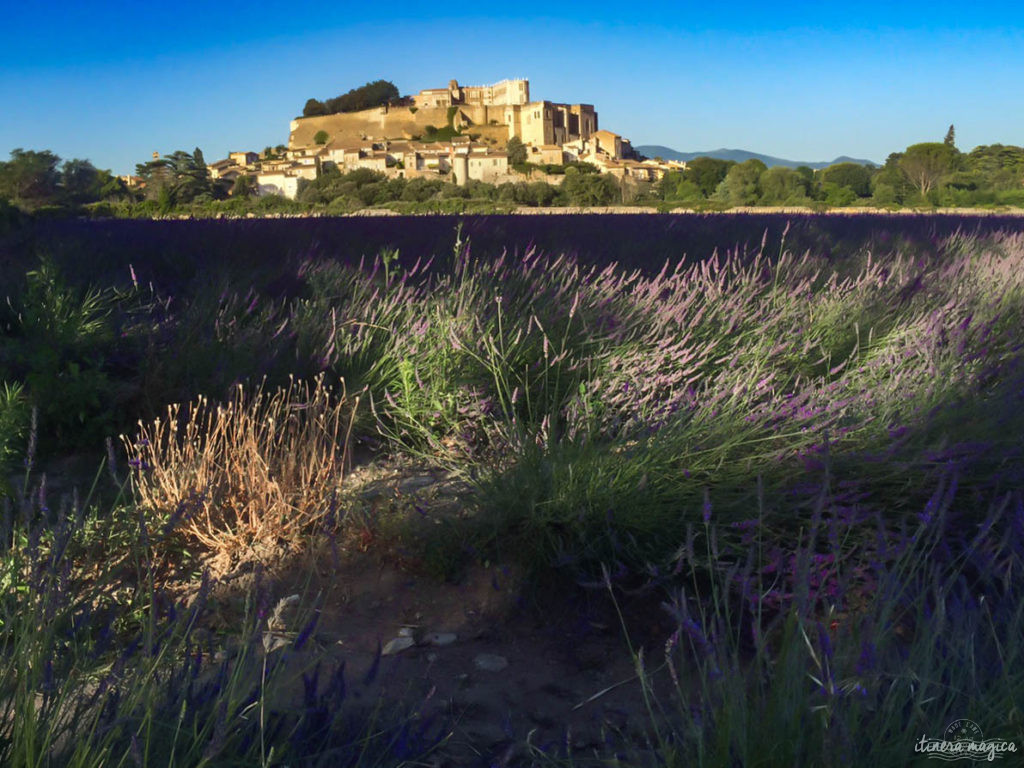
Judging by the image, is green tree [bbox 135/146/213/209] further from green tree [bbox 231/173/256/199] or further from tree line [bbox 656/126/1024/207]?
tree line [bbox 656/126/1024/207]

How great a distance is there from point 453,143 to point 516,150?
288 inches

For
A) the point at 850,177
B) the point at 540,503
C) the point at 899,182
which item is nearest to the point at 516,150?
the point at 850,177

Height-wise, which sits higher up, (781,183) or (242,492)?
(781,183)

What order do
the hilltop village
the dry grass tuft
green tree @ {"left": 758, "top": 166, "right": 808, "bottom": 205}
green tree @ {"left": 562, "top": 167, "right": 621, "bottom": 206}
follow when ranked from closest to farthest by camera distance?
the dry grass tuft < green tree @ {"left": 758, "top": 166, "right": 808, "bottom": 205} < green tree @ {"left": 562, "top": 167, "right": 621, "bottom": 206} < the hilltop village

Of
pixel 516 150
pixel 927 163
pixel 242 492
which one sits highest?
pixel 516 150

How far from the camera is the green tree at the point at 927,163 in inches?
1518

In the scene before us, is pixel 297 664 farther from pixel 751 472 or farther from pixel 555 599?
pixel 751 472

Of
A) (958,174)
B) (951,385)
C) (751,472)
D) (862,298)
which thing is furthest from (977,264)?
(958,174)

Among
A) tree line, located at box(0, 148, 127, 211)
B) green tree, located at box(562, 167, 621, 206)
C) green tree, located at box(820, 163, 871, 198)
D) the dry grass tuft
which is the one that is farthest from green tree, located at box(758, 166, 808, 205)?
the dry grass tuft

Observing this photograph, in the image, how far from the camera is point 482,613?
8.03 feet

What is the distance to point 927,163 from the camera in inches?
1773

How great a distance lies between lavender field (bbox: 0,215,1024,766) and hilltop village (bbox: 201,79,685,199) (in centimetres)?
7181

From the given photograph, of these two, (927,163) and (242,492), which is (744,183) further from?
(242,492)

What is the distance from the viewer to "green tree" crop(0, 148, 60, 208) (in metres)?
26.8
